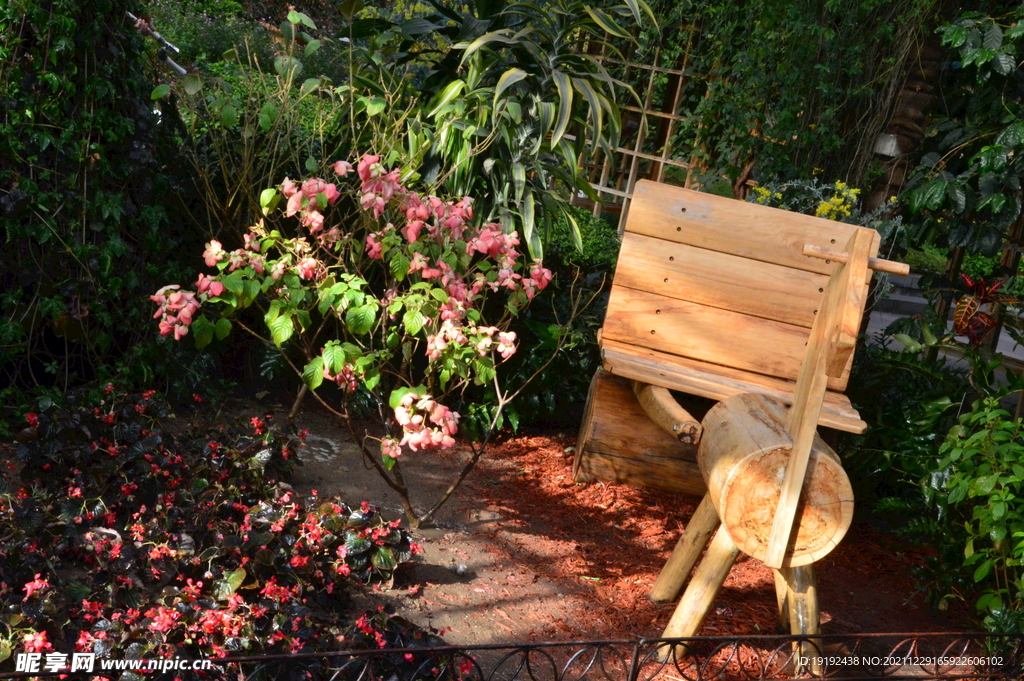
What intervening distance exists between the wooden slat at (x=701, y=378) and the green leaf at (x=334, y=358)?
Answer: 1.04 meters

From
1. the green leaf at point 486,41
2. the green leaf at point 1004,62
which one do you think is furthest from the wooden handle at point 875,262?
the green leaf at point 1004,62

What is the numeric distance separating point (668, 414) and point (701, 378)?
1.55ft

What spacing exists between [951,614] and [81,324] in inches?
138

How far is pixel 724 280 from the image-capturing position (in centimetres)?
368

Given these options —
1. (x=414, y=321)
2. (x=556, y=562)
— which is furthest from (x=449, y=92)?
(x=556, y=562)

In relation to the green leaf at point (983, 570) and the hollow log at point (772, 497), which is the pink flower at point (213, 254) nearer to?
the hollow log at point (772, 497)

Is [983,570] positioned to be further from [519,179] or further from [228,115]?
[228,115]

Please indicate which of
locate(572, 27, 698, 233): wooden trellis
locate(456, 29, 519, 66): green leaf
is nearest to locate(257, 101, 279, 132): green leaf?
locate(456, 29, 519, 66): green leaf

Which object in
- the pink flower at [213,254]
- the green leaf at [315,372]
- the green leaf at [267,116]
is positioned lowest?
the green leaf at [315,372]

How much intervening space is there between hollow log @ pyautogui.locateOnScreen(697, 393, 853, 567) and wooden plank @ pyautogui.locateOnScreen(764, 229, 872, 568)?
0.04 meters

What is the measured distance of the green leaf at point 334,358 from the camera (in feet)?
9.31

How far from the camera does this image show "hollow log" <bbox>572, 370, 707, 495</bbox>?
405 centimetres

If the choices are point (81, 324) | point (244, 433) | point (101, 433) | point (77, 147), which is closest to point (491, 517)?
point (244, 433)

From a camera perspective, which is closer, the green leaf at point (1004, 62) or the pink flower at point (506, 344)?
the pink flower at point (506, 344)
